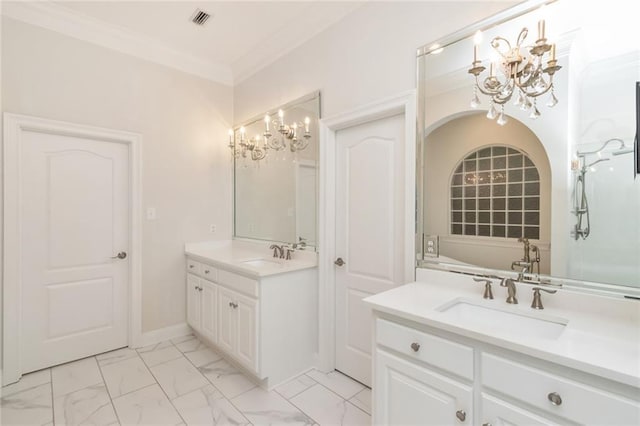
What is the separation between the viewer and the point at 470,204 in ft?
5.75

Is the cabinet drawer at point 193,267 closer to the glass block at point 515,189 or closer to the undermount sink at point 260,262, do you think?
the undermount sink at point 260,262

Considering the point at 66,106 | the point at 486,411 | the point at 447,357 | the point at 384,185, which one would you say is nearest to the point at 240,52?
the point at 66,106

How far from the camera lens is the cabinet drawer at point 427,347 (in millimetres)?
1199

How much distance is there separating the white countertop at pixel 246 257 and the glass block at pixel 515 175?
1534 millimetres

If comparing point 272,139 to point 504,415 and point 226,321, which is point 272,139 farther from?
point 504,415

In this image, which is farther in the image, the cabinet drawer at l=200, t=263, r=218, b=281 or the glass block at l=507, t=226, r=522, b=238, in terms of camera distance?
the cabinet drawer at l=200, t=263, r=218, b=281

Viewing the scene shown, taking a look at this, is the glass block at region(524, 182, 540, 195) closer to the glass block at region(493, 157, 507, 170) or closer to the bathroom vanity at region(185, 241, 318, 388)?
the glass block at region(493, 157, 507, 170)

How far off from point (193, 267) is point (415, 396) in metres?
2.50

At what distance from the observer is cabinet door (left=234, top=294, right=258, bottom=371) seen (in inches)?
86.9

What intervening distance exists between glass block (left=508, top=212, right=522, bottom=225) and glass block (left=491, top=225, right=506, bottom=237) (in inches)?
2.1

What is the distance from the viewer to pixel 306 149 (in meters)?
2.71

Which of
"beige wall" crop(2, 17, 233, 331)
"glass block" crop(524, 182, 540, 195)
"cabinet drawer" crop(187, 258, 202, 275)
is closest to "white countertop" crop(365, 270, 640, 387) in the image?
"glass block" crop(524, 182, 540, 195)

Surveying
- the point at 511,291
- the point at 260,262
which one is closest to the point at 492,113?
the point at 511,291

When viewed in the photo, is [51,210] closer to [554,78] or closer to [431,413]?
[431,413]
